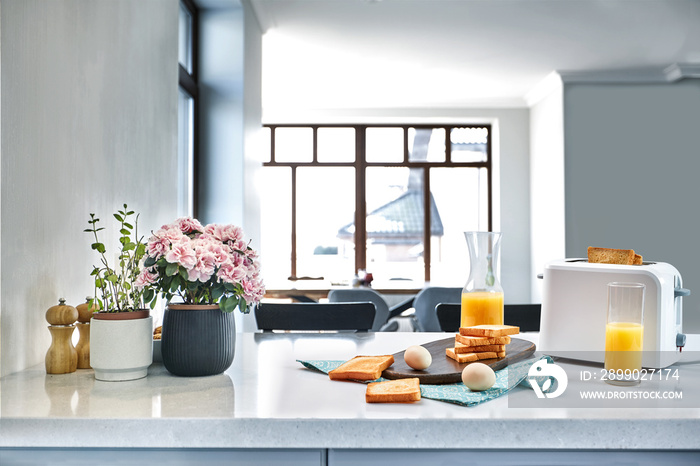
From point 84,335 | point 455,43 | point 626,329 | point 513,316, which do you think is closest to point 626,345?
point 626,329

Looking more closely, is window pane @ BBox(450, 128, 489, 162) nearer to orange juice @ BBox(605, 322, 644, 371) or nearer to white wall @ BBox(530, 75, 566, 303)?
white wall @ BBox(530, 75, 566, 303)

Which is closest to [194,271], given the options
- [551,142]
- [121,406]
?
[121,406]

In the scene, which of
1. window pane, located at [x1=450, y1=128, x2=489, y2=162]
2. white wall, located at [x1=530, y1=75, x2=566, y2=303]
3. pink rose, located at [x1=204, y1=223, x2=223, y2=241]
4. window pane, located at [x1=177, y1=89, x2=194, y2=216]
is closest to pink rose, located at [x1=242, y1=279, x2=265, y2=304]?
pink rose, located at [x1=204, y1=223, x2=223, y2=241]

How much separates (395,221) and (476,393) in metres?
6.05

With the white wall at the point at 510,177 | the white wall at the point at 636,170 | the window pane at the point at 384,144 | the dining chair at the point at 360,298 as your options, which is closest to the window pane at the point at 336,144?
the window pane at the point at 384,144

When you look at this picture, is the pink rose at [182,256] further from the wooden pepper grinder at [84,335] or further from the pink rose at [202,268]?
the wooden pepper grinder at [84,335]

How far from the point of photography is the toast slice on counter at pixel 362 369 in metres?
1.06

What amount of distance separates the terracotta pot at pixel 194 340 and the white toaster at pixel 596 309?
0.67 meters

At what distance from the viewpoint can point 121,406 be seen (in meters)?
0.92

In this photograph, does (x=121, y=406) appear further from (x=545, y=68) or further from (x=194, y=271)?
(x=545, y=68)

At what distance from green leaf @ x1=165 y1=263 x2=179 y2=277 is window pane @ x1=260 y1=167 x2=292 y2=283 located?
5872mm

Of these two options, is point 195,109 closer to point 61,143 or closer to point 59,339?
point 61,143

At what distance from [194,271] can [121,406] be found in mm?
273

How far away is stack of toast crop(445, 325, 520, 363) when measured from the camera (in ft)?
3.76
